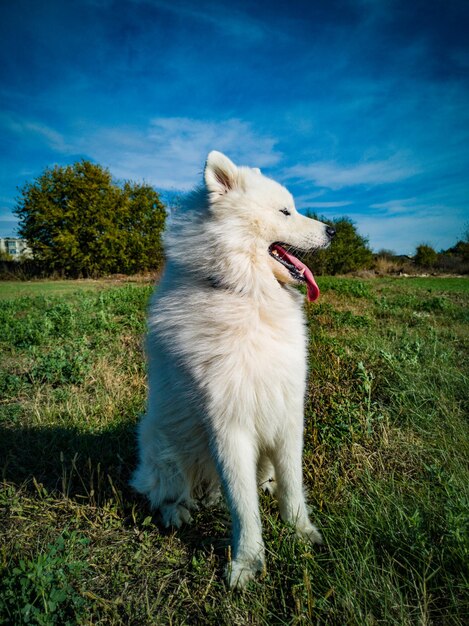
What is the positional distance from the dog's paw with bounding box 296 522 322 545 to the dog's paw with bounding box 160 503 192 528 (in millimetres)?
693

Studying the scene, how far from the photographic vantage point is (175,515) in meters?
2.11

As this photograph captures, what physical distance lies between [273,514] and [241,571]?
0.47m

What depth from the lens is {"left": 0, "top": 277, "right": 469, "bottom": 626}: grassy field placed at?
1.50 m

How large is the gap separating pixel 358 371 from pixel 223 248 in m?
2.00

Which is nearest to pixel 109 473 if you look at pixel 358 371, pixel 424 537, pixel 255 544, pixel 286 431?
pixel 255 544

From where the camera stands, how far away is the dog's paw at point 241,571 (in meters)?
1.69

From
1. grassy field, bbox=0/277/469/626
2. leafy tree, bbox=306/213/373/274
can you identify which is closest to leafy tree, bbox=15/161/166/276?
leafy tree, bbox=306/213/373/274

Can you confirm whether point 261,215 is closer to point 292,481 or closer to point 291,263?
point 291,263

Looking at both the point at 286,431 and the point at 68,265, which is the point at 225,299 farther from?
the point at 68,265

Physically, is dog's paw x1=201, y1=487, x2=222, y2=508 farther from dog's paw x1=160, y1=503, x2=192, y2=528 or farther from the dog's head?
the dog's head

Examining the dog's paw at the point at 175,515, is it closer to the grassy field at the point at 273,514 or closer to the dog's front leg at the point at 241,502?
the grassy field at the point at 273,514

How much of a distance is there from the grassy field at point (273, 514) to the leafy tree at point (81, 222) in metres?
22.1

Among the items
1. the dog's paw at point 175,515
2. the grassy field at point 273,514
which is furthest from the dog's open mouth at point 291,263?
the dog's paw at point 175,515

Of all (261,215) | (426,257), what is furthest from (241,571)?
(426,257)
